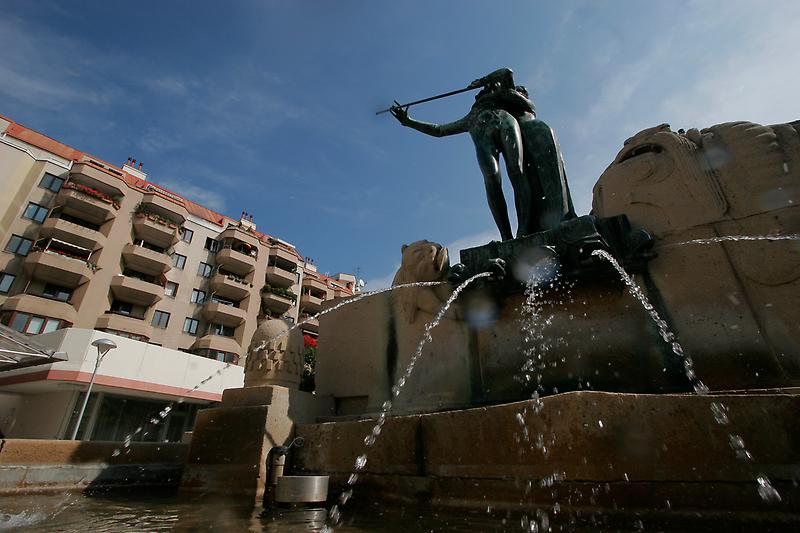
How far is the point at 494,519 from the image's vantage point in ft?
6.91

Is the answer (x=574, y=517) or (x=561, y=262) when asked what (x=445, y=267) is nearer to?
(x=561, y=262)

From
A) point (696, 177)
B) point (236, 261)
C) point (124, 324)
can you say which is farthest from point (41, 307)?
point (696, 177)

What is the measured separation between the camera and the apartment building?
81.2 ft

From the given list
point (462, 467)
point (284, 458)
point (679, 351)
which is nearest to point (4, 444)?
point (284, 458)

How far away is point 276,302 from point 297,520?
34.6 m

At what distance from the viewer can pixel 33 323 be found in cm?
2327

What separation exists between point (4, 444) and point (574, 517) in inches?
202

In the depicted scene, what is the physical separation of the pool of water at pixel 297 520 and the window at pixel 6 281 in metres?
29.7

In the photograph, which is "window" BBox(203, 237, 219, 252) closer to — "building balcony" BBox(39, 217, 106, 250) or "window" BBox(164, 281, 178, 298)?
"window" BBox(164, 281, 178, 298)

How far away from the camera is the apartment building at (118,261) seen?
24.8 meters

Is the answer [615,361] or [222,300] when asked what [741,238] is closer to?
[615,361]

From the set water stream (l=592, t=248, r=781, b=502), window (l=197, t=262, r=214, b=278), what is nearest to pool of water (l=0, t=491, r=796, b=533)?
water stream (l=592, t=248, r=781, b=502)

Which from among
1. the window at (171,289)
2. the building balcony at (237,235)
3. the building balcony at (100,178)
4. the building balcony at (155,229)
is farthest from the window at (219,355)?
the building balcony at (100,178)

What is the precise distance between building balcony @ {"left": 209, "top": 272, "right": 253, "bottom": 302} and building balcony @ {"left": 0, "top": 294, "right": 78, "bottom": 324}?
9339mm
